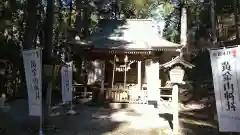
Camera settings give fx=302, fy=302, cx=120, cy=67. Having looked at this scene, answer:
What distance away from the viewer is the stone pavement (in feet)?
32.1

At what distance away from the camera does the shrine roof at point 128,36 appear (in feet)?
57.0

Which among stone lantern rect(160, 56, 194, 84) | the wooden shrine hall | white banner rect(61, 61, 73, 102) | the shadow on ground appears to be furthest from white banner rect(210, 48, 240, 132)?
the wooden shrine hall

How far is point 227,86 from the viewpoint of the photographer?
275 inches

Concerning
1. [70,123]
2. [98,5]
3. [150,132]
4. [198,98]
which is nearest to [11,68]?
[98,5]

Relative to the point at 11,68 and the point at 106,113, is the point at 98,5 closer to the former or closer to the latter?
the point at 11,68

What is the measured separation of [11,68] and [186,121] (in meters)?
13.4

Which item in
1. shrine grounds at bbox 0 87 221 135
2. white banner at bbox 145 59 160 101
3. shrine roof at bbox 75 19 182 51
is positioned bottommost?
shrine grounds at bbox 0 87 221 135

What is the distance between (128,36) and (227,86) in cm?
1239

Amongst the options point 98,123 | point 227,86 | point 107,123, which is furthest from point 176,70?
point 98,123

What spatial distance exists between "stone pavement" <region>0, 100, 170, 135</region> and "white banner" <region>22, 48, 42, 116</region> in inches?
54.8

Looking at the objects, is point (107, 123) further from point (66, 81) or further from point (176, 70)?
point (176, 70)

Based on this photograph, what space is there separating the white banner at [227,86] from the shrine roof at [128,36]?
395 inches

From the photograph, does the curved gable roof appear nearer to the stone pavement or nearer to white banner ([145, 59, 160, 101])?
white banner ([145, 59, 160, 101])

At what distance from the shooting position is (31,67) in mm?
8469
